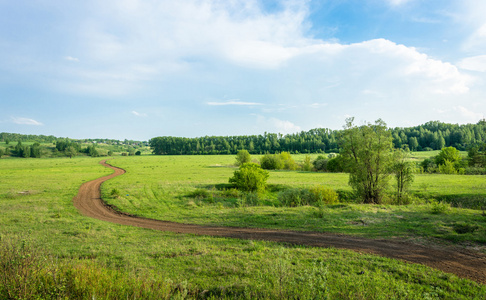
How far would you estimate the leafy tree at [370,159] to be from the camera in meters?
23.9

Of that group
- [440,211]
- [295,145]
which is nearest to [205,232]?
[440,211]

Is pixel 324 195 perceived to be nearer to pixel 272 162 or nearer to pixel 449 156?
pixel 272 162

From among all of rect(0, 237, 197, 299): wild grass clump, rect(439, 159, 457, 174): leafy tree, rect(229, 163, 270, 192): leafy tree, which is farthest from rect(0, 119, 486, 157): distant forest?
rect(0, 237, 197, 299): wild grass clump

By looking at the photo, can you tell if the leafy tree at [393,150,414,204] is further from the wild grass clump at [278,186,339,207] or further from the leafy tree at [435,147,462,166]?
the leafy tree at [435,147,462,166]

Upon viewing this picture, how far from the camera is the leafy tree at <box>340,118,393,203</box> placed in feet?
78.5

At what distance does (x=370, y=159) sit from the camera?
2422 centimetres

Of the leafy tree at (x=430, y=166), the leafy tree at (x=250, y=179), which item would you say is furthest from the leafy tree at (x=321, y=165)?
the leafy tree at (x=250, y=179)

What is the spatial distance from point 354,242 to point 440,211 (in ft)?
35.3

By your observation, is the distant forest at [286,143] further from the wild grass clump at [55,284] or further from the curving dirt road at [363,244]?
the wild grass clump at [55,284]

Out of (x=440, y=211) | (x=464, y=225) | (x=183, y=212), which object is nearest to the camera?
(x=464, y=225)

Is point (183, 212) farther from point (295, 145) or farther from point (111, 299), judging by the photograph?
point (295, 145)

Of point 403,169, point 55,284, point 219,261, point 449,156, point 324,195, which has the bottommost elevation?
point 324,195

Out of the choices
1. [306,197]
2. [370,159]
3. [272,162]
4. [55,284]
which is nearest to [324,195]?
[306,197]

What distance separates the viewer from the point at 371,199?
24.6 meters
